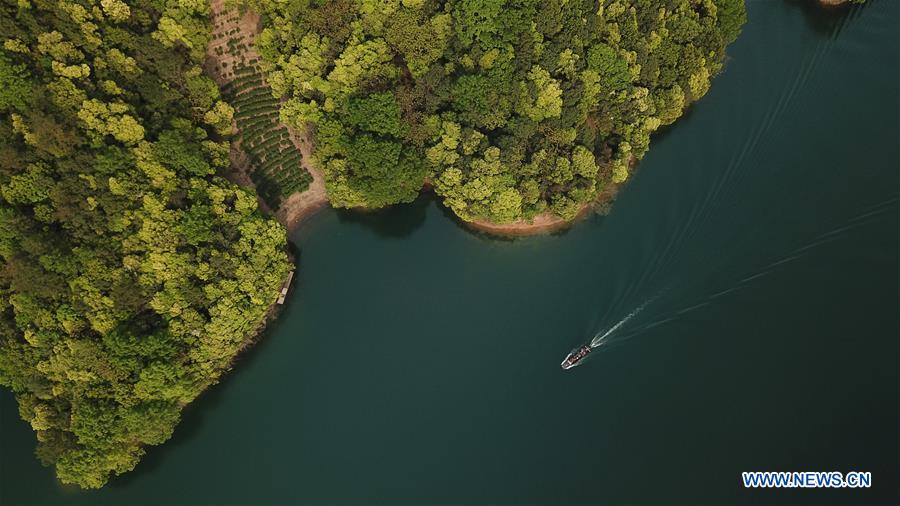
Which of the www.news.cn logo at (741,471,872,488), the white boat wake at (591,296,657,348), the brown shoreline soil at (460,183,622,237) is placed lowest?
the www.news.cn logo at (741,471,872,488)

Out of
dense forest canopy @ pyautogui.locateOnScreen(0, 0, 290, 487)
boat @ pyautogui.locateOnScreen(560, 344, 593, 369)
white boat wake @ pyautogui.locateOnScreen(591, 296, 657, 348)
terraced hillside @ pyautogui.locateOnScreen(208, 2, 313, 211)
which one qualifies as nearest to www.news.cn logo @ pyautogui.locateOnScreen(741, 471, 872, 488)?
white boat wake @ pyautogui.locateOnScreen(591, 296, 657, 348)

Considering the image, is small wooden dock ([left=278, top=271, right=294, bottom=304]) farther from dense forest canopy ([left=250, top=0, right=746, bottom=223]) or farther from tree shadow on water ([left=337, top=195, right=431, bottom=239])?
dense forest canopy ([left=250, top=0, right=746, bottom=223])

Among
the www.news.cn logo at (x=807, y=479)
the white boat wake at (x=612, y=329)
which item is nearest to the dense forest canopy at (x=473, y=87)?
the white boat wake at (x=612, y=329)

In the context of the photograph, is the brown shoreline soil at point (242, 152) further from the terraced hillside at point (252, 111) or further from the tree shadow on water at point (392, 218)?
the tree shadow on water at point (392, 218)

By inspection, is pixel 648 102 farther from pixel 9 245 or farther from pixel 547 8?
pixel 9 245

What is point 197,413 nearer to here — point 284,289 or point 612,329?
point 284,289

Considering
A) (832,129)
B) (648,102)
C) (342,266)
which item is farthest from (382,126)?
(832,129)

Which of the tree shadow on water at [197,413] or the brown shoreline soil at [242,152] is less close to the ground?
the brown shoreline soil at [242,152]
